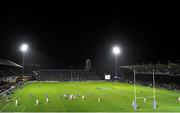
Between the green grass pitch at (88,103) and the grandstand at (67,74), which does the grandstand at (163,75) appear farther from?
the grandstand at (67,74)

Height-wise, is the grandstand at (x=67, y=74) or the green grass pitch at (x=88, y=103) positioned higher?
the grandstand at (x=67, y=74)

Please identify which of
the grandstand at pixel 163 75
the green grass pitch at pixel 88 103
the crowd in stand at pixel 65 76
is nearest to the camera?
the green grass pitch at pixel 88 103

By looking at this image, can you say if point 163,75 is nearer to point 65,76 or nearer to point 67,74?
point 65,76

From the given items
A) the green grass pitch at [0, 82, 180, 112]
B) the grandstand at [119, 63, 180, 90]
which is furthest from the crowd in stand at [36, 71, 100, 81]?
the green grass pitch at [0, 82, 180, 112]

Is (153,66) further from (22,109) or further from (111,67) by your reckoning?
(22,109)

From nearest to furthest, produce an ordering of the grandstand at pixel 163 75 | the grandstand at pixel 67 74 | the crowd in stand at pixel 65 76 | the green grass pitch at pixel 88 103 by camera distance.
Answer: the green grass pitch at pixel 88 103 < the grandstand at pixel 163 75 < the crowd in stand at pixel 65 76 < the grandstand at pixel 67 74

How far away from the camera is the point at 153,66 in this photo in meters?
82.9

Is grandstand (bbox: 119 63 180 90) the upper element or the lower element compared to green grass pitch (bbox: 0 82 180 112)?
upper

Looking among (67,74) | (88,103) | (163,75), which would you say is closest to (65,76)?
(67,74)

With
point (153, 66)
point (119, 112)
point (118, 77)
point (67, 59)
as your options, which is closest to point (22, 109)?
point (119, 112)

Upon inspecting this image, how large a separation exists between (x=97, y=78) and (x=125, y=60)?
13572mm

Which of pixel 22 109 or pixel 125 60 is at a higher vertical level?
pixel 125 60

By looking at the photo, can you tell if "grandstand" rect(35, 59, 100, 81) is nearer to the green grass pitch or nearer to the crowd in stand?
the crowd in stand

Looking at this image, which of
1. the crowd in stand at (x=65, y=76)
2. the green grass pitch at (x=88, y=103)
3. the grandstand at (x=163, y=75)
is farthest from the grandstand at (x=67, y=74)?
the green grass pitch at (x=88, y=103)
